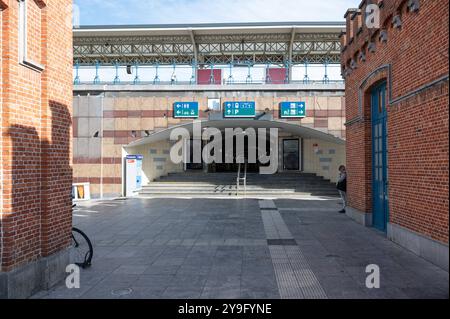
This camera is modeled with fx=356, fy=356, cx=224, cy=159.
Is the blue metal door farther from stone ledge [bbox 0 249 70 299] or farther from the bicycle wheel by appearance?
stone ledge [bbox 0 249 70 299]

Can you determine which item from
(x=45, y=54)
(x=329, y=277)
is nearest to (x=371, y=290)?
(x=329, y=277)

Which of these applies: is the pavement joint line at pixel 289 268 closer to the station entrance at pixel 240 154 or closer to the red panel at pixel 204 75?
the red panel at pixel 204 75

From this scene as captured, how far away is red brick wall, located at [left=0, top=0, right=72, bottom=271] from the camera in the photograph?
5051mm

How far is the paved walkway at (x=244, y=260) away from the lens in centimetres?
→ 547

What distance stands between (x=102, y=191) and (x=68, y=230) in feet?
43.8

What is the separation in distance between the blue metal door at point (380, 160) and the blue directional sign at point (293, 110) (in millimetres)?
8534

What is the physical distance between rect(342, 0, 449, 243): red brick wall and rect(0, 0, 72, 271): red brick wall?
6744 millimetres

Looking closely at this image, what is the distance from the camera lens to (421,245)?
7.21 m

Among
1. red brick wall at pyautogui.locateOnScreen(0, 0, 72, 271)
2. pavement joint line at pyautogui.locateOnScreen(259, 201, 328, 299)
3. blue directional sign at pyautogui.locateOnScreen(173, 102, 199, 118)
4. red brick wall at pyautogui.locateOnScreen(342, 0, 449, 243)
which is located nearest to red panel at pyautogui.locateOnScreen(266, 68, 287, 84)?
blue directional sign at pyautogui.locateOnScreen(173, 102, 199, 118)

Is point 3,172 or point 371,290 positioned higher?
point 3,172

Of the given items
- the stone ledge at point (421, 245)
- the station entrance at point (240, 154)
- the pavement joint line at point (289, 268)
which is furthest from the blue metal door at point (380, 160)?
the station entrance at point (240, 154)
